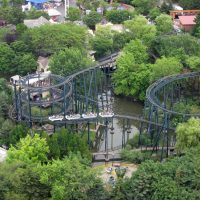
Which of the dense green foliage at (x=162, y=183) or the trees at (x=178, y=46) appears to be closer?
the dense green foliage at (x=162, y=183)

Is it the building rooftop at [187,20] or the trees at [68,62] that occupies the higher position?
the building rooftop at [187,20]

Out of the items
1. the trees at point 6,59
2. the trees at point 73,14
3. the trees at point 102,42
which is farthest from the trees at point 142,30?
the trees at point 6,59

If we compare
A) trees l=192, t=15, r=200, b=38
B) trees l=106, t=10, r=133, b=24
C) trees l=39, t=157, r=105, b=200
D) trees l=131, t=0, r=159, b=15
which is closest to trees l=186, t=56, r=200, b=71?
trees l=192, t=15, r=200, b=38

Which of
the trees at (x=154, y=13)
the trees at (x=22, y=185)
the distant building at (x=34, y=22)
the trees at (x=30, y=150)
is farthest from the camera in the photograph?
the trees at (x=154, y=13)

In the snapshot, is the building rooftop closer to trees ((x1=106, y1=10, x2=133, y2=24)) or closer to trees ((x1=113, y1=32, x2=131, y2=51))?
trees ((x1=106, y1=10, x2=133, y2=24))

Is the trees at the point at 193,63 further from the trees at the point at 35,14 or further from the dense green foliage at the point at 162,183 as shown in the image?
the trees at the point at 35,14

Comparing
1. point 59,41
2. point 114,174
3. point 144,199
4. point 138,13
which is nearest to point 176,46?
point 59,41

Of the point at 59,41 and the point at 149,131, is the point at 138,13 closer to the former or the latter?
the point at 59,41
